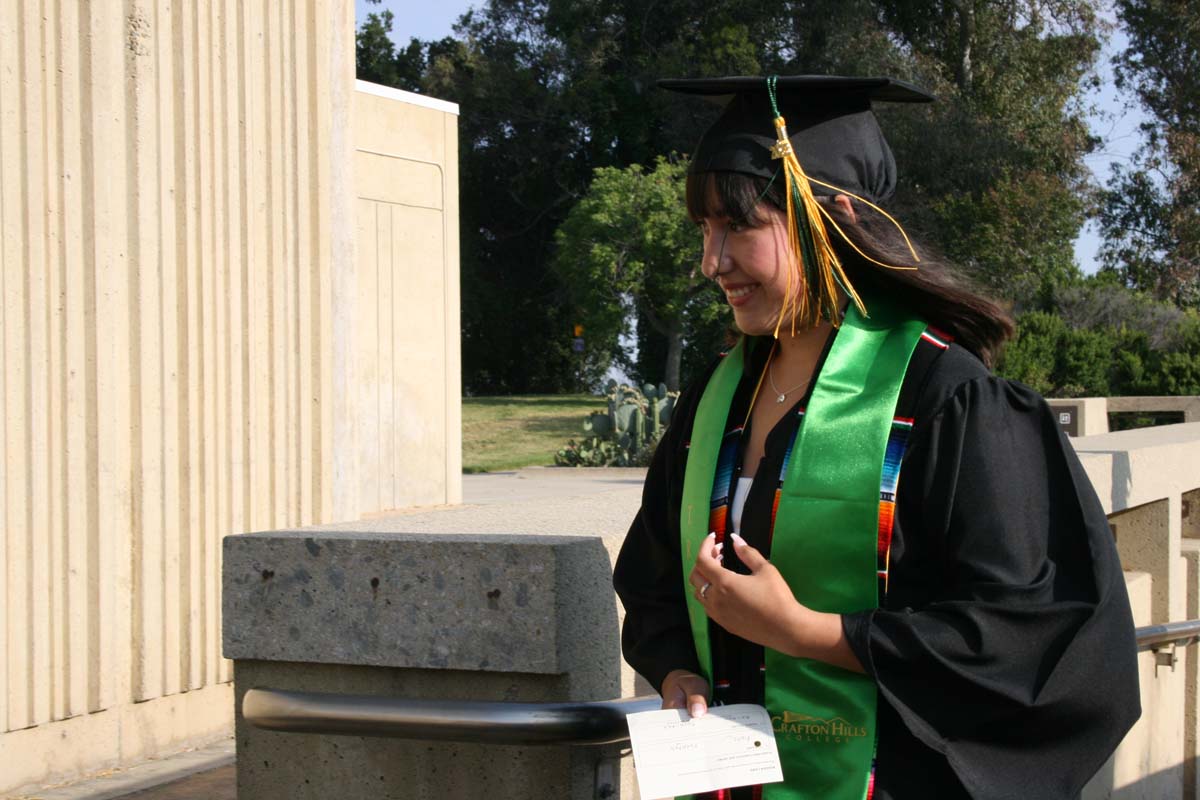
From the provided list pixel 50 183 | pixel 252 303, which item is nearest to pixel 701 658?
pixel 50 183

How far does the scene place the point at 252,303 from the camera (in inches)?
252

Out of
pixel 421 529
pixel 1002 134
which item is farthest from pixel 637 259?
pixel 421 529

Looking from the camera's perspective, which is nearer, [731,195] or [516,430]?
[731,195]

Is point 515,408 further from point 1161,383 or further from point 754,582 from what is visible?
point 754,582

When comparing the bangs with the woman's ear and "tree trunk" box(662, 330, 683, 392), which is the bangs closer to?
the woman's ear

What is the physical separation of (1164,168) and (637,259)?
61.8 ft

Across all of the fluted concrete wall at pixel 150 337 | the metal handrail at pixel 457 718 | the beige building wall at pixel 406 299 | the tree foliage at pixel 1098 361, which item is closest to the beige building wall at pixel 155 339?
the fluted concrete wall at pixel 150 337

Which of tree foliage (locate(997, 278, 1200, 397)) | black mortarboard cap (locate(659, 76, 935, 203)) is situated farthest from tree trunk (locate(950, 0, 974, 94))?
black mortarboard cap (locate(659, 76, 935, 203))

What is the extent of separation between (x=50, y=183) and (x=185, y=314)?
2.80 ft

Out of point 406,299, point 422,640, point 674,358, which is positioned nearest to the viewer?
point 422,640

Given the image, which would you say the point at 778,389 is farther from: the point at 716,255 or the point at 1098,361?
the point at 1098,361

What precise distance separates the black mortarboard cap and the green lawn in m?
19.9

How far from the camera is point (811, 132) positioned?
2064 millimetres

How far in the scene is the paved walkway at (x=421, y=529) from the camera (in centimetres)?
268
